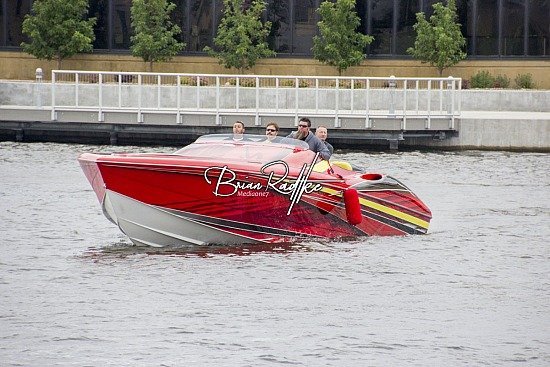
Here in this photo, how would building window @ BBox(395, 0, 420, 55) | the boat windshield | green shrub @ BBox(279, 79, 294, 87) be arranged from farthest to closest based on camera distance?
building window @ BBox(395, 0, 420, 55) → green shrub @ BBox(279, 79, 294, 87) → the boat windshield

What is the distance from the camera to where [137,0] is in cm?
5259

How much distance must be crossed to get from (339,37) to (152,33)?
6154 mm

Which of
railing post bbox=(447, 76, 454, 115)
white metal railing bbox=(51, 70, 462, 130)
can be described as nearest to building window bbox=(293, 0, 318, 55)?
white metal railing bbox=(51, 70, 462, 130)

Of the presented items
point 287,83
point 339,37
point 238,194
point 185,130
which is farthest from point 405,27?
point 238,194

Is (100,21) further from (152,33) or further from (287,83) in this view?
(287,83)

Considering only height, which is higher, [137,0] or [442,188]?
[137,0]

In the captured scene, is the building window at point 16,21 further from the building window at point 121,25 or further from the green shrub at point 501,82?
the green shrub at point 501,82

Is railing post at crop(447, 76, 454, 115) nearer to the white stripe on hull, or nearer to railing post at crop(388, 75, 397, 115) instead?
railing post at crop(388, 75, 397, 115)

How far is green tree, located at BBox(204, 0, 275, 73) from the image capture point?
52000 mm

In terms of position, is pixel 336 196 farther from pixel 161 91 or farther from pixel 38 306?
pixel 161 91

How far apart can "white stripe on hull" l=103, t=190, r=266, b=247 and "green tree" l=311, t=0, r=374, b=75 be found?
29.6m

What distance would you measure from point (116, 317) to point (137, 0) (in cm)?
3528

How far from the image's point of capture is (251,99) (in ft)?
142

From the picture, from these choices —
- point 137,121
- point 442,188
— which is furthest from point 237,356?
point 137,121
